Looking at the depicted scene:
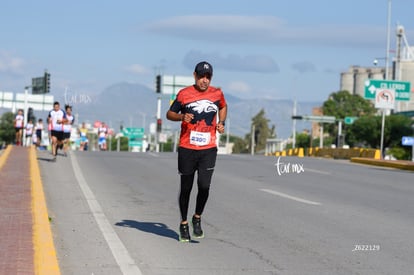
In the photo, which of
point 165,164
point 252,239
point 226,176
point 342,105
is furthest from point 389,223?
point 342,105

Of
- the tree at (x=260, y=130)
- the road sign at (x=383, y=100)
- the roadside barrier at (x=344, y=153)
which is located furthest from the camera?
the tree at (x=260, y=130)

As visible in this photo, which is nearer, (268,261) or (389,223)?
(268,261)

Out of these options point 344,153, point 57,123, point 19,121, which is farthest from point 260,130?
point 57,123

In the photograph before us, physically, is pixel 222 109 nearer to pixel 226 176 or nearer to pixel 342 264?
pixel 342 264

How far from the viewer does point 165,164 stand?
89.5ft

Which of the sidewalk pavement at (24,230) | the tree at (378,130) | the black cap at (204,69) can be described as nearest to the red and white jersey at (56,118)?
the sidewalk pavement at (24,230)

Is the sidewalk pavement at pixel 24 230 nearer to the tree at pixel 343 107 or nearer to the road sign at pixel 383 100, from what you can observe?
the road sign at pixel 383 100

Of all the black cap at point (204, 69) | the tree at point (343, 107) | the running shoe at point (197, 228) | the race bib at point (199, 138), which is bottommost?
the running shoe at point (197, 228)

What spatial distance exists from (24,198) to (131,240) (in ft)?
13.4

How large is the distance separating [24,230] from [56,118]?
15.5 metres

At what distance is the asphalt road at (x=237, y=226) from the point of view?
864 centimetres

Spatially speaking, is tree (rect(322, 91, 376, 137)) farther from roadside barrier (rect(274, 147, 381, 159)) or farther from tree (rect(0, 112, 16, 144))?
→ roadside barrier (rect(274, 147, 381, 159))

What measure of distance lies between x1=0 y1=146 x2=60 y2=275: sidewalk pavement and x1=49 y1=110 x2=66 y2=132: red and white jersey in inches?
310

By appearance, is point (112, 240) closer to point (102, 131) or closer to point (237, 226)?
point (237, 226)
